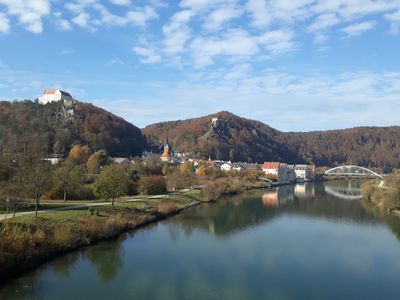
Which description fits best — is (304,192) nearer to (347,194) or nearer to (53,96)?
(347,194)

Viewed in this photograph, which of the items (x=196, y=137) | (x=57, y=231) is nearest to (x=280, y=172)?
(x=196, y=137)

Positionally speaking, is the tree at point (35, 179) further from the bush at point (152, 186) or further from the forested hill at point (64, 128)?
the forested hill at point (64, 128)

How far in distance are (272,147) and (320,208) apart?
316ft

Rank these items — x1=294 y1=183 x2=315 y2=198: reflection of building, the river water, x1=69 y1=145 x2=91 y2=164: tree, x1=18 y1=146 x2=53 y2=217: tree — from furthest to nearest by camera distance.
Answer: x1=69 y1=145 x2=91 y2=164: tree → x1=294 y1=183 x2=315 y2=198: reflection of building → x1=18 y1=146 x2=53 y2=217: tree → the river water

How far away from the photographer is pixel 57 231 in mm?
17094

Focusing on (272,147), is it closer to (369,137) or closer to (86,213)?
(369,137)

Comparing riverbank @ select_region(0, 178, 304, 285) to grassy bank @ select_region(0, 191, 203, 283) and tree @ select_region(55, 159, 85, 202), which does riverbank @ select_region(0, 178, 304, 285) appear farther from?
tree @ select_region(55, 159, 85, 202)

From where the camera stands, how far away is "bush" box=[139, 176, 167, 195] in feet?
113

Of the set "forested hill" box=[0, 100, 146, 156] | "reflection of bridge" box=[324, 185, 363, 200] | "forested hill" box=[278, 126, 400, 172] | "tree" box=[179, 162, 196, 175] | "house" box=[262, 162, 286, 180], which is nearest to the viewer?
"reflection of bridge" box=[324, 185, 363, 200]

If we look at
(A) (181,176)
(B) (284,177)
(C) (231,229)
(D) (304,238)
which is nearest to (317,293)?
(D) (304,238)

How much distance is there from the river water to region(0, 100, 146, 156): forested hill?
4011 cm

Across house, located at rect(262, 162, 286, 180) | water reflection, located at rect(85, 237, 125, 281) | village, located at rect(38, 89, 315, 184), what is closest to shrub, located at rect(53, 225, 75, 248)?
water reflection, located at rect(85, 237, 125, 281)

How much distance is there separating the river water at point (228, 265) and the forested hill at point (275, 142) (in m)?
76.9

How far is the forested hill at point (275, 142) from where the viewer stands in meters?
111
